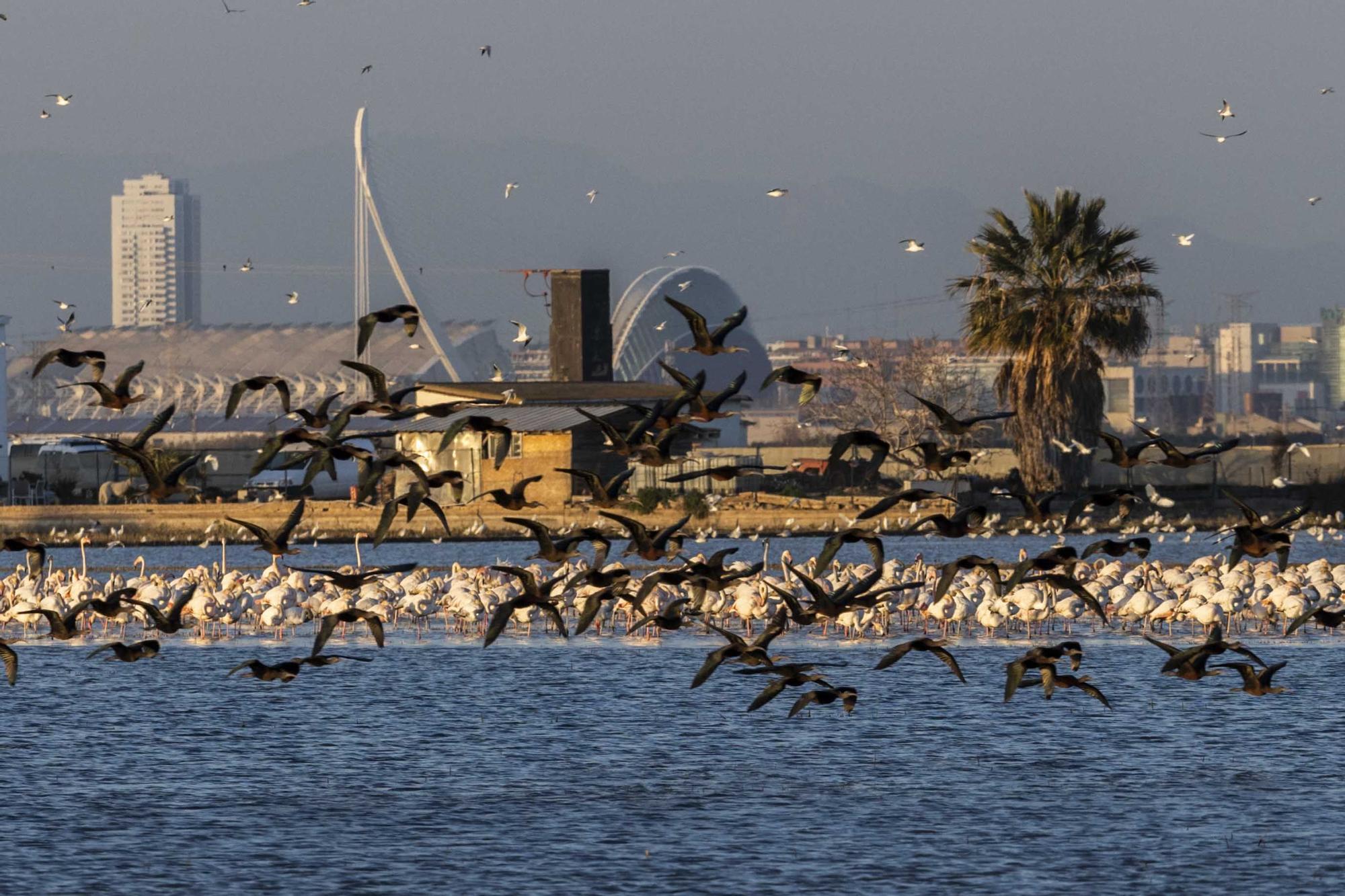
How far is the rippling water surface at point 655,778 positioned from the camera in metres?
20.1

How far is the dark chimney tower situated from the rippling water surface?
135 ft

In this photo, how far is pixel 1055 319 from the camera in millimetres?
61562

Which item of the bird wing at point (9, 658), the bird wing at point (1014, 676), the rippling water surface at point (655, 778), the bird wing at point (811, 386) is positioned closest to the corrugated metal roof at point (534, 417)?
the rippling water surface at point (655, 778)

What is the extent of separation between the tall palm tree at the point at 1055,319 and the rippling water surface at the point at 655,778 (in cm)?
2538

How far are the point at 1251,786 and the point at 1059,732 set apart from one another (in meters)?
4.68

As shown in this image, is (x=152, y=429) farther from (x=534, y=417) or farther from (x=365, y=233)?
(x=365, y=233)

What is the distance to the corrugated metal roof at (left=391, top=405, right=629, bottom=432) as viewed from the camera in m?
62.1

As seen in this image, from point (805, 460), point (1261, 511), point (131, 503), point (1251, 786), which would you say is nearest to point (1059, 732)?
point (1251, 786)

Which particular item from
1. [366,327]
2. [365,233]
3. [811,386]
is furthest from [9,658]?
[365,233]

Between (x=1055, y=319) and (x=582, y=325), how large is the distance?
2117 cm

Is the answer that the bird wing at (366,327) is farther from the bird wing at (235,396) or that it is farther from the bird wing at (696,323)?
the bird wing at (696,323)

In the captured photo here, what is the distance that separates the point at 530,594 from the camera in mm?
19562

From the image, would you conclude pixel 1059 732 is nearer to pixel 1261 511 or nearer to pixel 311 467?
pixel 311 467

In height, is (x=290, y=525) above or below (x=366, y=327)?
below
